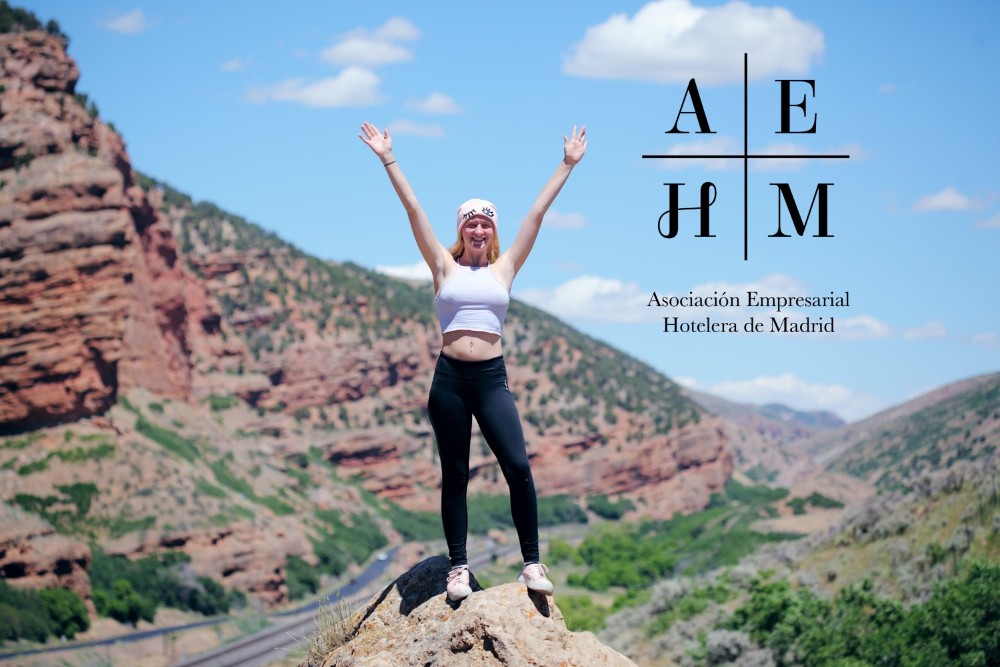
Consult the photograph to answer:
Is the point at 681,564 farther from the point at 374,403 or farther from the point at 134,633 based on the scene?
the point at 374,403

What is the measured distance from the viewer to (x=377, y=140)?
9.24m

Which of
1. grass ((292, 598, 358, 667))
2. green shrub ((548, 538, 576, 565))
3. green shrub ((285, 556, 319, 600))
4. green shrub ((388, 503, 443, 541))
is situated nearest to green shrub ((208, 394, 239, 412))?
green shrub ((388, 503, 443, 541))

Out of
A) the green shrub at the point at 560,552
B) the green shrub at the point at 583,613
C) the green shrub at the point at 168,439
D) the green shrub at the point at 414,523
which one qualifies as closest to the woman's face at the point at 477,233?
the green shrub at the point at 583,613

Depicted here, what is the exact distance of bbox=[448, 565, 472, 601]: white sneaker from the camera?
8633 mm

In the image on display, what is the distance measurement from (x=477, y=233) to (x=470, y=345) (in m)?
0.81

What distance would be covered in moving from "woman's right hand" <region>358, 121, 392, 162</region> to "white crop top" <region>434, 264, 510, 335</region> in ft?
3.54

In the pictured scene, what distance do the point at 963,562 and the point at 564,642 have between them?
68.5ft

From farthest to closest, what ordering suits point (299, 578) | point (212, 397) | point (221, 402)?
point (221, 402) → point (212, 397) → point (299, 578)

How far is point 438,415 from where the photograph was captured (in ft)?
29.4

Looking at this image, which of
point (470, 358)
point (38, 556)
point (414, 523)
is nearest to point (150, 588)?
point (38, 556)

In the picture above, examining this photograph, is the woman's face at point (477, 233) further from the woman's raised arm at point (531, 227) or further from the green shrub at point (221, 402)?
the green shrub at point (221, 402)

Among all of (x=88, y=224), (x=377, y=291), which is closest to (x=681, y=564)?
(x=88, y=224)

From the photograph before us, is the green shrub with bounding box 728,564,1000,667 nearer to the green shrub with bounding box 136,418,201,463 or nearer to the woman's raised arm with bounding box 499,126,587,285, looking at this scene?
the woman's raised arm with bounding box 499,126,587,285

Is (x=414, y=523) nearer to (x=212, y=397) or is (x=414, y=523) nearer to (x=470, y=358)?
(x=212, y=397)
